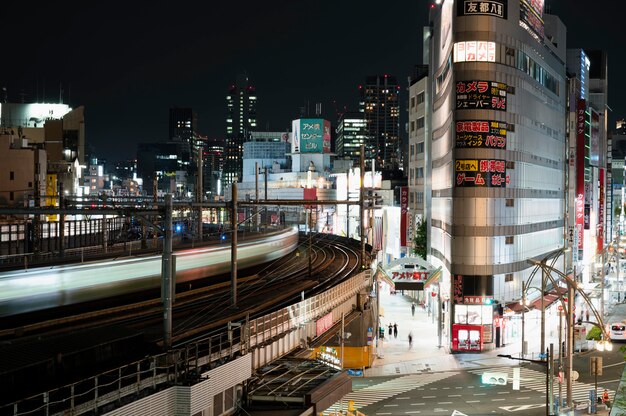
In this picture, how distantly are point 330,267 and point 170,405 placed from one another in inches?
1230

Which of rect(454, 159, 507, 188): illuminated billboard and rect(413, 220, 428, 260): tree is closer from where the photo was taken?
rect(454, 159, 507, 188): illuminated billboard

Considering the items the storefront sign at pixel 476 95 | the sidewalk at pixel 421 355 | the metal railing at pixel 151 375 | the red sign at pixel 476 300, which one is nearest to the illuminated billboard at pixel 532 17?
the storefront sign at pixel 476 95

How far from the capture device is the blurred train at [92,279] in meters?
20.7

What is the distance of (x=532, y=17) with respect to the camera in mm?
55375

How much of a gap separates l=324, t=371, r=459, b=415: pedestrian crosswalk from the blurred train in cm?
894

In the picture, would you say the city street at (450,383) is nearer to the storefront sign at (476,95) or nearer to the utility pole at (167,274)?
the utility pole at (167,274)

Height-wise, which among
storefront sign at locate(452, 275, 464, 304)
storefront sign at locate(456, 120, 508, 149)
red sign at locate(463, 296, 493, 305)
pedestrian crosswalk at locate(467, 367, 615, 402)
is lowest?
pedestrian crosswalk at locate(467, 367, 615, 402)

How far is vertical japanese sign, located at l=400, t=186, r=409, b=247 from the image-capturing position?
70.8m

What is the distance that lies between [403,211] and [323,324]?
4538 cm

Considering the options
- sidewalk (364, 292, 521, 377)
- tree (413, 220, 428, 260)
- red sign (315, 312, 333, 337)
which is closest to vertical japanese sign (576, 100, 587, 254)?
tree (413, 220, 428, 260)

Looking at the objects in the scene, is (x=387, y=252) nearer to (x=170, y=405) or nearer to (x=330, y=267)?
(x=330, y=267)

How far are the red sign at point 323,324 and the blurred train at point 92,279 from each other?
21.2 feet

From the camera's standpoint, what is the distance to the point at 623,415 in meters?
25.0

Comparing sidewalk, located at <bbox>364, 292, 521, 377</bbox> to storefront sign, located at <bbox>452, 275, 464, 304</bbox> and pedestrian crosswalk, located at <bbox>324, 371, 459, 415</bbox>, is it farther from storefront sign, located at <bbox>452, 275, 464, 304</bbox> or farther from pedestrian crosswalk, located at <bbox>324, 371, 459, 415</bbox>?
storefront sign, located at <bbox>452, 275, 464, 304</bbox>
